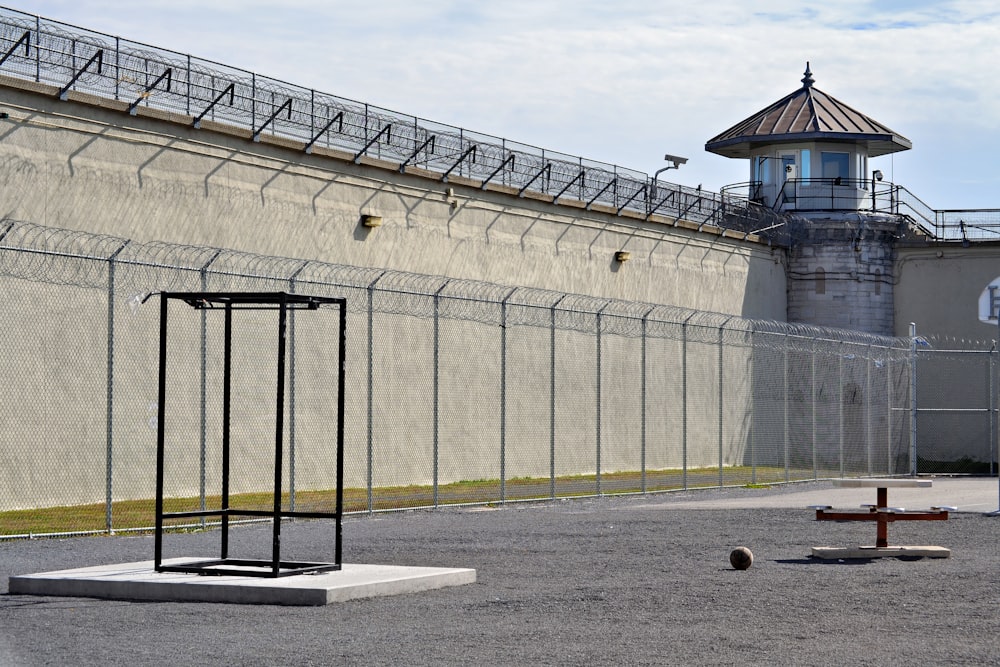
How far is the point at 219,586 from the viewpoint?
8984mm

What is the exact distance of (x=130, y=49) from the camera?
59.2 ft

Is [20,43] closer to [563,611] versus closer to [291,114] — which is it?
[291,114]

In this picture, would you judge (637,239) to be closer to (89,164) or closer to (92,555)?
(89,164)

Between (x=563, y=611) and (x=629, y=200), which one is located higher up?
(x=629, y=200)

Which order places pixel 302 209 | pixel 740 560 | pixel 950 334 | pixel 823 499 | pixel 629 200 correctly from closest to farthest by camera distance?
pixel 740 560 < pixel 823 499 < pixel 302 209 < pixel 629 200 < pixel 950 334

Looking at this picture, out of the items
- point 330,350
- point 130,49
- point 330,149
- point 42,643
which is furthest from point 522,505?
point 42,643

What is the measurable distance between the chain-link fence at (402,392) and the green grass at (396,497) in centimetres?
8

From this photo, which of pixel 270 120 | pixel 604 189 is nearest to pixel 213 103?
pixel 270 120

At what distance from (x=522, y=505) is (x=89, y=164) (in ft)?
21.8

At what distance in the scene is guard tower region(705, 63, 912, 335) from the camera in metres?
34.8

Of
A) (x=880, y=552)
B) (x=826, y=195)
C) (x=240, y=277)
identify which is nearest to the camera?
(x=880, y=552)

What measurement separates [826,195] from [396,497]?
64.5 ft

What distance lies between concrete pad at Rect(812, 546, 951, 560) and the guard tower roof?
25.1 metres

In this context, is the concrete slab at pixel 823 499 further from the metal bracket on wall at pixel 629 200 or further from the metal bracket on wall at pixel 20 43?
the metal bracket on wall at pixel 20 43
